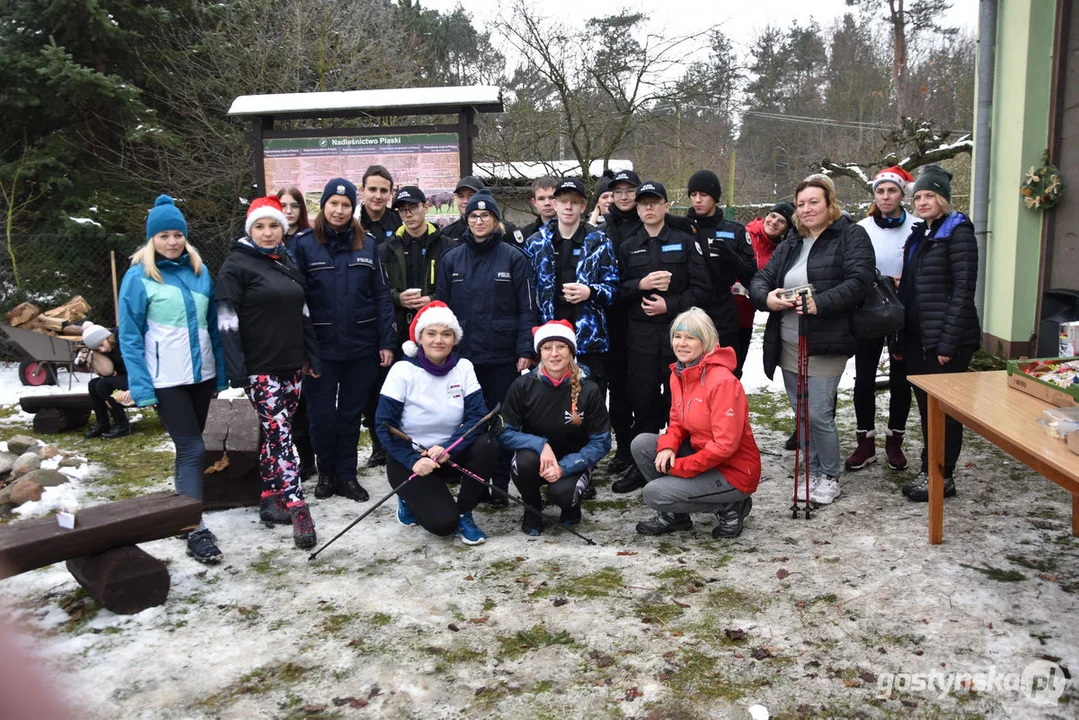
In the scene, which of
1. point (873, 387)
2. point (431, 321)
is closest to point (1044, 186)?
point (873, 387)

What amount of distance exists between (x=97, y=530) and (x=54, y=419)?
4.21m

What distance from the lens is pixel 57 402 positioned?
22.8 feet

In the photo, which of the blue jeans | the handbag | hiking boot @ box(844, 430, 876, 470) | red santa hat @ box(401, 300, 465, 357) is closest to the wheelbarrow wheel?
red santa hat @ box(401, 300, 465, 357)

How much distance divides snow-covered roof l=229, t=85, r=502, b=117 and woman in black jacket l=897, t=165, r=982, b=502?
386cm

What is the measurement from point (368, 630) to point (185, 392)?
1703 millimetres

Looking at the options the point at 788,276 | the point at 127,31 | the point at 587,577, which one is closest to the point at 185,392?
the point at 587,577

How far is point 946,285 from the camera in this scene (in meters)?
4.50

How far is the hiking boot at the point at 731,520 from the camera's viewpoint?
4.23 metres

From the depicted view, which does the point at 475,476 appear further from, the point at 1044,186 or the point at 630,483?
the point at 1044,186

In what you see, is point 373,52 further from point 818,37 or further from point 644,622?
point 818,37

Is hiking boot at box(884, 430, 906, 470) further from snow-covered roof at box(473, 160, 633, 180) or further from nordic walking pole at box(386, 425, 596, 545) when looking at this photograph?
snow-covered roof at box(473, 160, 633, 180)

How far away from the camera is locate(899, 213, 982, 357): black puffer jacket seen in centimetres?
441

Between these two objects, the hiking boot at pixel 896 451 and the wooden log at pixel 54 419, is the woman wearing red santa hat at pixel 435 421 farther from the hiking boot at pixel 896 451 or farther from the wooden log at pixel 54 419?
the wooden log at pixel 54 419

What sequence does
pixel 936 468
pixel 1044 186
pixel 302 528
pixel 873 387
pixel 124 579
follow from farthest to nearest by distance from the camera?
pixel 1044 186, pixel 873 387, pixel 302 528, pixel 936 468, pixel 124 579
